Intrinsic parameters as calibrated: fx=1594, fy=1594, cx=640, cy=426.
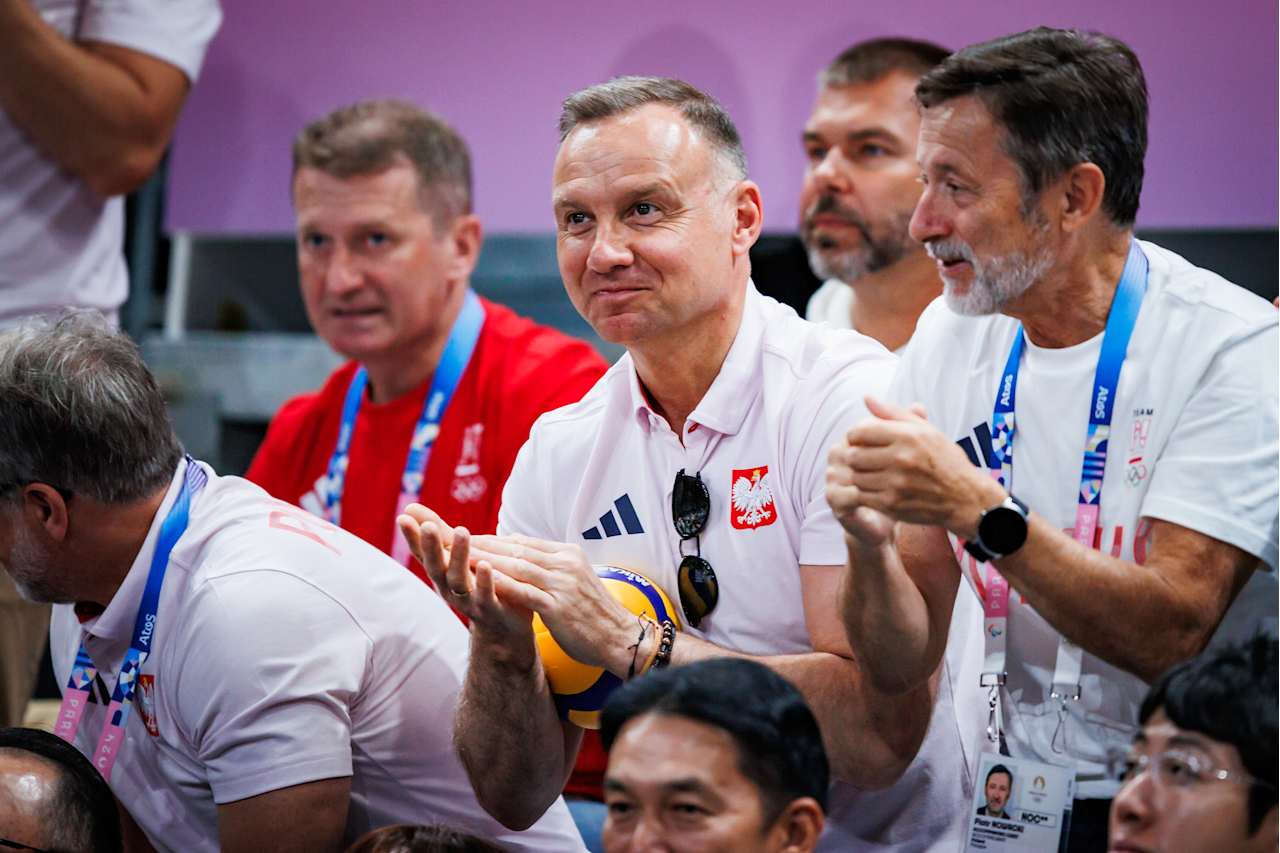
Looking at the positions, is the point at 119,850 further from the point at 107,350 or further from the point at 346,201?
the point at 346,201

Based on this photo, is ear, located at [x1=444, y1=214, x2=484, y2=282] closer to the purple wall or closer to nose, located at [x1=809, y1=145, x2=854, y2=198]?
the purple wall

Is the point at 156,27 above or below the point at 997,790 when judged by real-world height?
above

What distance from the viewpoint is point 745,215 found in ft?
8.97

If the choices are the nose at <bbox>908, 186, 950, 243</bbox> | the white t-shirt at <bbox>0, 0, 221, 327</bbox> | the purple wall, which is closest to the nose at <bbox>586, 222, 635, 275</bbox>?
the nose at <bbox>908, 186, 950, 243</bbox>

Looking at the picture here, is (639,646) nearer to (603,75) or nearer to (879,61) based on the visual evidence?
(879,61)

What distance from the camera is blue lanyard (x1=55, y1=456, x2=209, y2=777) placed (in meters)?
2.50

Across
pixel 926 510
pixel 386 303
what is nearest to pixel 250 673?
pixel 926 510

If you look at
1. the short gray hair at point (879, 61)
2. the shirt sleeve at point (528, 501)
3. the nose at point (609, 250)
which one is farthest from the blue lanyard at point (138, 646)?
the short gray hair at point (879, 61)

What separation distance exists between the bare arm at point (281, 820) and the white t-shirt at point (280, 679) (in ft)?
0.07

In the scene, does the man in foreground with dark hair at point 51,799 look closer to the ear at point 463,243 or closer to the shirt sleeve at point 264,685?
the shirt sleeve at point 264,685

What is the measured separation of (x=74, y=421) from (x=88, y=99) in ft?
4.31

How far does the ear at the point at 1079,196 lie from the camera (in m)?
2.42

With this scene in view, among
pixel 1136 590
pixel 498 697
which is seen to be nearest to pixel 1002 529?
pixel 1136 590

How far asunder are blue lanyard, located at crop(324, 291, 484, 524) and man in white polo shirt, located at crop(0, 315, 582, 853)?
103 centimetres
